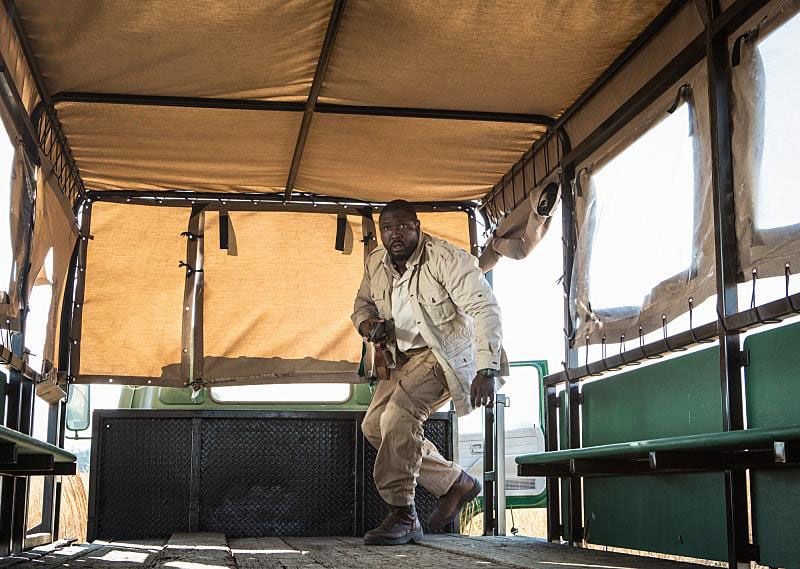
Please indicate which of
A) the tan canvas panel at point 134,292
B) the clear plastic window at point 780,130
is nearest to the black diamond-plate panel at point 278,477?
the tan canvas panel at point 134,292

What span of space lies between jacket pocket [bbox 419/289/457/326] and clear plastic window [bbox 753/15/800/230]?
6.74 ft

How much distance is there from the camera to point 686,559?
430 centimetres

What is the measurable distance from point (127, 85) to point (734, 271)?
329cm

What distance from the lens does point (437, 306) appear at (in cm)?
550

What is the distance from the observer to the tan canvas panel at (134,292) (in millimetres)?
7121

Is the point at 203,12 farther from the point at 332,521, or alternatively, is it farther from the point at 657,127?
the point at 332,521

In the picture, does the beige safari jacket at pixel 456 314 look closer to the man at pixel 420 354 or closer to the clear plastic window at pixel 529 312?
the man at pixel 420 354

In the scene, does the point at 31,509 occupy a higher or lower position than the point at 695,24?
lower

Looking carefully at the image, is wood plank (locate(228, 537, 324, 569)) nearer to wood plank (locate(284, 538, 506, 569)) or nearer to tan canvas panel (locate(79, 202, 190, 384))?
wood plank (locate(284, 538, 506, 569))

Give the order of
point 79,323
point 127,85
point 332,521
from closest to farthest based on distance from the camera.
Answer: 1. point 127,85
2. point 332,521
3. point 79,323

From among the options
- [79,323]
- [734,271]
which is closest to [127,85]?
[79,323]

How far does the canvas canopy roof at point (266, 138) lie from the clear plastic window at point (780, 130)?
34.0 inches

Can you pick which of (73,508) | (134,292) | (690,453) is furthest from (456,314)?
(73,508)

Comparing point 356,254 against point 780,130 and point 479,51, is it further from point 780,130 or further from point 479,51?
point 780,130
